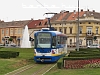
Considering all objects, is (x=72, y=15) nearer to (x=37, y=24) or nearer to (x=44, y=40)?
(x=37, y=24)

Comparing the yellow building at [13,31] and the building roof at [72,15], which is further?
the yellow building at [13,31]

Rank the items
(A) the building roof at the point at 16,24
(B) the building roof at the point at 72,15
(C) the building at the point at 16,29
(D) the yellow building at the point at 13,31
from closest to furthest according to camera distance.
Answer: (B) the building roof at the point at 72,15 < (C) the building at the point at 16,29 < (D) the yellow building at the point at 13,31 < (A) the building roof at the point at 16,24

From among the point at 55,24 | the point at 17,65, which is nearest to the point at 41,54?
the point at 17,65

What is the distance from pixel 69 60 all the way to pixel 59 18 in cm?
7238

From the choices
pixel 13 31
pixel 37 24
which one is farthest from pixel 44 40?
pixel 13 31

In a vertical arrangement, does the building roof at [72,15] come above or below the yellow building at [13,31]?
above

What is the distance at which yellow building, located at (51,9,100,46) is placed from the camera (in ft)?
281

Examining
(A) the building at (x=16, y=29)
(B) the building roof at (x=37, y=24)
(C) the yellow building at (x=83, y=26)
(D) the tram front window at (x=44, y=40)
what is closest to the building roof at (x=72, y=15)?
(C) the yellow building at (x=83, y=26)

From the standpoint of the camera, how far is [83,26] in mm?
86812

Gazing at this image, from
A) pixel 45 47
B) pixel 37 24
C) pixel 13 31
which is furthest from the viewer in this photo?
pixel 13 31

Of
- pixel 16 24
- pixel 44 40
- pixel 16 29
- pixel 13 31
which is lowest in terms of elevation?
pixel 44 40

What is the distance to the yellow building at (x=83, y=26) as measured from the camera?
85.6 m

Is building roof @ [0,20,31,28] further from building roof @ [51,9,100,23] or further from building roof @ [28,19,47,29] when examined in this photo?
building roof @ [51,9,100,23]

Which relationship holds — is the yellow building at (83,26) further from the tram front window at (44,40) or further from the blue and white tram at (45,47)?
the tram front window at (44,40)
